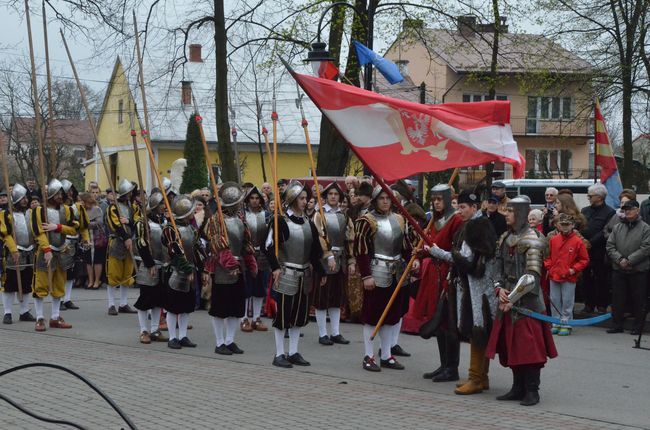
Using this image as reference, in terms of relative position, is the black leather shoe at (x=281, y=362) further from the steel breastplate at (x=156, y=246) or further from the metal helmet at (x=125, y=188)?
the metal helmet at (x=125, y=188)

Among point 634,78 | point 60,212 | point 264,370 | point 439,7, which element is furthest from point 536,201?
point 264,370

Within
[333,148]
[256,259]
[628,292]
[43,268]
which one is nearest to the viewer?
[256,259]

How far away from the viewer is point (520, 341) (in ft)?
28.0

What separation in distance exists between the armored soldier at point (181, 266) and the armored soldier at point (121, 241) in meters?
2.46

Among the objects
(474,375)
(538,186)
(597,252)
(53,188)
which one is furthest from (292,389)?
(538,186)

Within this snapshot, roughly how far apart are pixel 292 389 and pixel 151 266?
3464mm

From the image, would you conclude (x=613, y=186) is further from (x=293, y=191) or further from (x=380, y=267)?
(x=293, y=191)

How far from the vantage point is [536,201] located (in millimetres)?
35188

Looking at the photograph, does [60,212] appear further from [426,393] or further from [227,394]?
[426,393]

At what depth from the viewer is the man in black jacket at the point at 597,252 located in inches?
549

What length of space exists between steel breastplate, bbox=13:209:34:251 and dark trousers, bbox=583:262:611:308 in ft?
25.6

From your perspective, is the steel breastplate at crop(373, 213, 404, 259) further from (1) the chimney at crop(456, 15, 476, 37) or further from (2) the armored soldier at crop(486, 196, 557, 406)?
(1) the chimney at crop(456, 15, 476, 37)

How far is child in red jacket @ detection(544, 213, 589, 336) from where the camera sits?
13.1 m

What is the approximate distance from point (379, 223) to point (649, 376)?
3.14 metres
